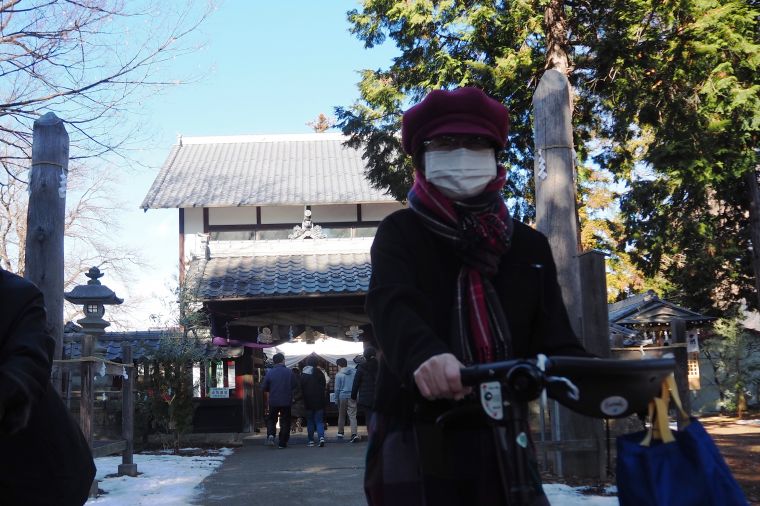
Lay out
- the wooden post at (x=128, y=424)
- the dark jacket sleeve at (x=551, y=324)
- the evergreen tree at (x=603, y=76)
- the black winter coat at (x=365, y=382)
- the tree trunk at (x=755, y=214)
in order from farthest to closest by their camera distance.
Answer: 1. the tree trunk at (x=755, y=214)
2. the black winter coat at (x=365, y=382)
3. the evergreen tree at (x=603, y=76)
4. the wooden post at (x=128, y=424)
5. the dark jacket sleeve at (x=551, y=324)

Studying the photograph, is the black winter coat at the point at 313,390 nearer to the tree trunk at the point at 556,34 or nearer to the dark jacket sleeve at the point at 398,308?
the tree trunk at the point at 556,34

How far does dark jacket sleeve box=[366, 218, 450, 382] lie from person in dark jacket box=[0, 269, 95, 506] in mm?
922

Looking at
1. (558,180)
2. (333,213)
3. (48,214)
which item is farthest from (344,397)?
(558,180)

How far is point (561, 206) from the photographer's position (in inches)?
279

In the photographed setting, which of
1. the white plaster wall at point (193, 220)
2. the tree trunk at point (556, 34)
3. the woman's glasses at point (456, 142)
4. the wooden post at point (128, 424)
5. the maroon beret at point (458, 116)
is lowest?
the wooden post at point (128, 424)

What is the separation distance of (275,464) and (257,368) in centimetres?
775

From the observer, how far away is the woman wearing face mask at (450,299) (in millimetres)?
2037

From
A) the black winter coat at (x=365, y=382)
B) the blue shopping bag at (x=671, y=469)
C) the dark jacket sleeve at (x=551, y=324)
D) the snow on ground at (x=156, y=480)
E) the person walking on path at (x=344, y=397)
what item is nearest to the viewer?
the blue shopping bag at (x=671, y=469)

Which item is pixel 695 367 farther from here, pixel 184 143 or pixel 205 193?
pixel 184 143

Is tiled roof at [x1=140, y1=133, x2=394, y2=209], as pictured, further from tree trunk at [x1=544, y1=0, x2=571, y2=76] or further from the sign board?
tree trunk at [x1=544, y1=0, x2=571, y2=76]

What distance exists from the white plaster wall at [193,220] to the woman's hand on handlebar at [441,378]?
19812mm

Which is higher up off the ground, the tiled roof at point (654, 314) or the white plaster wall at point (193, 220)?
the white plaster wall at point (193, 220)

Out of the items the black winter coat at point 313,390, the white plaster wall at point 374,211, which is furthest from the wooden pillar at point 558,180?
the white plaster wall at point 374,211

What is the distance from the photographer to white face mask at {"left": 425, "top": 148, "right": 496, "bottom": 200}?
7.33ft
